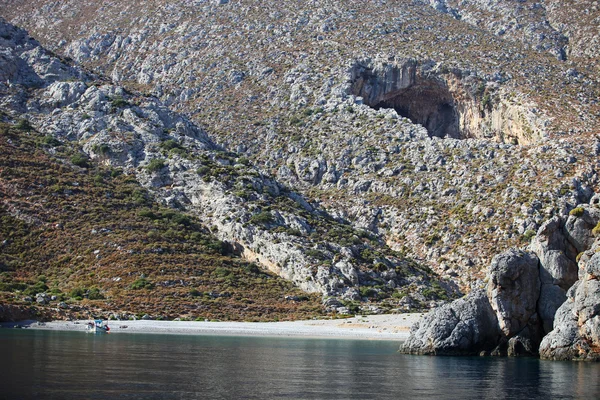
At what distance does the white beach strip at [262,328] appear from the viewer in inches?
2232

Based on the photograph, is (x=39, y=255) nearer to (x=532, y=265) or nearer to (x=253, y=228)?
(x=253, y=228)

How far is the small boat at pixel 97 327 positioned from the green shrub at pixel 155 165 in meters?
37.4

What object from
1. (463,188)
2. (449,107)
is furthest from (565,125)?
(449,107)

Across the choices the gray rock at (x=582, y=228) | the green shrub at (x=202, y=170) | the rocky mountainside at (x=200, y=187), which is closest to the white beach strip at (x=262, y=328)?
the rocky mountainside at (x=200, y=187)

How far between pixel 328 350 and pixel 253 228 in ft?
119

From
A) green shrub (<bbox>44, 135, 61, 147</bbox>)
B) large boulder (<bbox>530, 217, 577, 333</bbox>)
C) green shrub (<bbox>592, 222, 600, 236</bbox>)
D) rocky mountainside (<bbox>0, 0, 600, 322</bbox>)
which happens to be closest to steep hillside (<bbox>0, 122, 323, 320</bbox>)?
green shrub (<bbox>44, 135, 61, 147</bbox>)

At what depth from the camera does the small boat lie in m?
53.9

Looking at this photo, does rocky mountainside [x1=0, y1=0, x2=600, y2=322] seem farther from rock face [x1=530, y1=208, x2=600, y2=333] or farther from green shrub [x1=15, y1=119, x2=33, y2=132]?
rock face [x1=530, y1=208, x2=600, y2=333]

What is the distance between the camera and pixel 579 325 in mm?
38781

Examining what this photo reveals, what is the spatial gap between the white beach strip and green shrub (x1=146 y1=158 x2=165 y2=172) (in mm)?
34953

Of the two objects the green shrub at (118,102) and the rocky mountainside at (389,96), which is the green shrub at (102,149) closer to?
the green shrub at (118,102)

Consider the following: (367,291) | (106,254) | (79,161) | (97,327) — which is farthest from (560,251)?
(79,161)

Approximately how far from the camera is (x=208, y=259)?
7419 centimetres

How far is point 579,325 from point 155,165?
64257 mm
